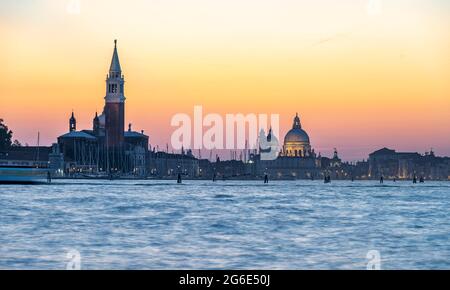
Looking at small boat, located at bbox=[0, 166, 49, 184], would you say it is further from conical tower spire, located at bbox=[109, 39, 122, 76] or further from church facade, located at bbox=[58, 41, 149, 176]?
conical tower spire, located at bbox=[109, 39, 122, 76]

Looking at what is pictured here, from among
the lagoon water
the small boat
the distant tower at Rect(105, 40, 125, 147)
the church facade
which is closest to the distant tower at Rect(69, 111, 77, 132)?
the church facade

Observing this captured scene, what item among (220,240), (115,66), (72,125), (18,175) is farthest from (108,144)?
(220,240)

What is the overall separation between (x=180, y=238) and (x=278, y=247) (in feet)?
11.4

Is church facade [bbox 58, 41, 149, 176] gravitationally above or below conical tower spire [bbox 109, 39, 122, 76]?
below

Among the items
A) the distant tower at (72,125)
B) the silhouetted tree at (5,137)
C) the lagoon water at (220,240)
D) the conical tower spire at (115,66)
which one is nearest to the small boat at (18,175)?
the silhouetted tree at (5,137)

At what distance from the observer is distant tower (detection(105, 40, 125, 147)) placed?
144 metres

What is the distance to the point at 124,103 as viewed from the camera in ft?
489

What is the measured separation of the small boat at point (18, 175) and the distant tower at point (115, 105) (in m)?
51.1

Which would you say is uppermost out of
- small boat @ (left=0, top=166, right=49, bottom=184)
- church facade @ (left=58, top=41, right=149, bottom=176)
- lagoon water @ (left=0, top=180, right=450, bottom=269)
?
church facade @ (left=58, top=41, right=149, bottom=176)

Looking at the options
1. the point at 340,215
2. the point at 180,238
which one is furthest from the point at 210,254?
the point at 340,215

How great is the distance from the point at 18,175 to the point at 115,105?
58979mm

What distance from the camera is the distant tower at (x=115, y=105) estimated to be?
14350cm
